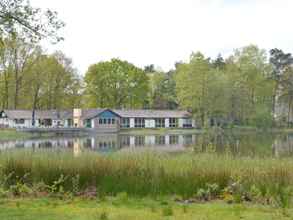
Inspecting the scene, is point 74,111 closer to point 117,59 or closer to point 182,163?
point 117,59

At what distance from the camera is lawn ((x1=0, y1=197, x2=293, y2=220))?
5891mm

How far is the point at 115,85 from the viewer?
67.2 meters

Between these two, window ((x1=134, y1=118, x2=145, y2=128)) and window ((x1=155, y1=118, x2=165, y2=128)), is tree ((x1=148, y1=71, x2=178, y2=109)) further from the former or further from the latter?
window ((x1=134, y1=118, x2=145, y2=128))

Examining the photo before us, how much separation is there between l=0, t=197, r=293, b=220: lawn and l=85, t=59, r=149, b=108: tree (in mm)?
58898

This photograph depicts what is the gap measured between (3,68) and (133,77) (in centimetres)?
2318

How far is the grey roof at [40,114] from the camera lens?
5503 centimetres

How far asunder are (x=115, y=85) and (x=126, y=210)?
61016 millimetres

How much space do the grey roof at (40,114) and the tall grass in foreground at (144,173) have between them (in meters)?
46.9

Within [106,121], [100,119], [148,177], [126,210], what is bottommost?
[126,210]

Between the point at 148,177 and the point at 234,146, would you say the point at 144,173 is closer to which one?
the point at 148,177

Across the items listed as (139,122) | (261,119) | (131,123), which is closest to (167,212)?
(261,119)

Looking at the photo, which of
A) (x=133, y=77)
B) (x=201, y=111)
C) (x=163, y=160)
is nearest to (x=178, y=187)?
(x=163, y=160)

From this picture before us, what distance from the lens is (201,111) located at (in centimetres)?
5575

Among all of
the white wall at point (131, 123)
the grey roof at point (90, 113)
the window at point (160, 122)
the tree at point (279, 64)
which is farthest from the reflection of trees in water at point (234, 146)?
the tree at point (279, 64)
